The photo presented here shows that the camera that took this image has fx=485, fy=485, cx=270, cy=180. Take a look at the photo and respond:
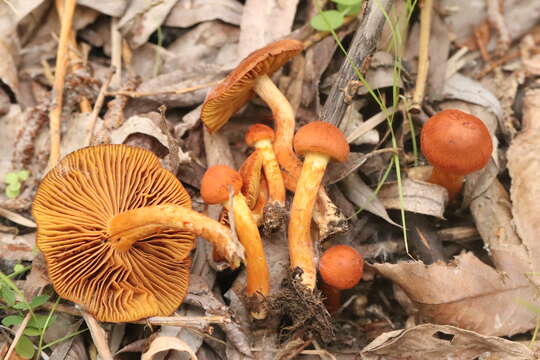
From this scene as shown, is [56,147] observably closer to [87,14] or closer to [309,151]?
[87,14]

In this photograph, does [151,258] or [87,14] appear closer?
[151,258]

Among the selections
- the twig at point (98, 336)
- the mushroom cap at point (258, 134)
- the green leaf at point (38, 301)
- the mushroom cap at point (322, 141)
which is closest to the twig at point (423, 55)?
the mushroom cap at point (322, 141)

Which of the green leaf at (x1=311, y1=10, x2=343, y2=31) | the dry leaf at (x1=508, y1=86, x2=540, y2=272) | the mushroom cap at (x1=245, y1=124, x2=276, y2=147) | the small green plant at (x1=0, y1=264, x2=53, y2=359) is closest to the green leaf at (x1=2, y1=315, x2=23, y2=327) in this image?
the small green plant at (x1=0, y1=264, x2=53, y2=359)

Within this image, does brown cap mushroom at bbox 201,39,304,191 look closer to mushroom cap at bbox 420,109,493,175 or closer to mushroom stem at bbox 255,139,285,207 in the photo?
mushroom stem at bbox 255,139,285,207

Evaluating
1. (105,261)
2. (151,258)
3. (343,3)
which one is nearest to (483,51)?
(343,3)

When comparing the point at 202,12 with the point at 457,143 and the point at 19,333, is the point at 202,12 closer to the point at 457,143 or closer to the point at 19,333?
the point at 457,143
